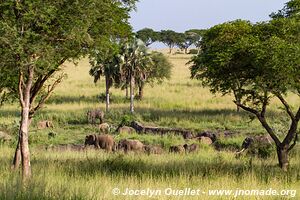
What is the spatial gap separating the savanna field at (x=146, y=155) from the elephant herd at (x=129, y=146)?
113 centimetres

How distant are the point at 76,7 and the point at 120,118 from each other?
27.2 metres

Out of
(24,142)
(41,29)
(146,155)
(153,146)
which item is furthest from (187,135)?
(41,29)

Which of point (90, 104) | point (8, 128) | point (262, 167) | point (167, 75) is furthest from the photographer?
point (167, 75)

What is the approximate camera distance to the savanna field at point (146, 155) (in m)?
10.4

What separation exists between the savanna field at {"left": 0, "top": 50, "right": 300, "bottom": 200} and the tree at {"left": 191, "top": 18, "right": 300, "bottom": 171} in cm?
238

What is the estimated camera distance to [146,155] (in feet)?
61.5

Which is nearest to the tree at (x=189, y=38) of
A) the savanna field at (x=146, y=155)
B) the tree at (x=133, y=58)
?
the savanna field at (x=146, y=155)

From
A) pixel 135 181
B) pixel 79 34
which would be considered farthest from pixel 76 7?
pixel 135 181

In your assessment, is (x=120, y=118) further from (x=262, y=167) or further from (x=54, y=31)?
(x=54, y=31)

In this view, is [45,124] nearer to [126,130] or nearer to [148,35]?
[126,130]

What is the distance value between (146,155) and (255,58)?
7.68 meters

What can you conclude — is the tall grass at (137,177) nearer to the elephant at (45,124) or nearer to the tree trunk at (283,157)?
the tree trunk at (283,157)

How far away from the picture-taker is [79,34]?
1043 centimetres

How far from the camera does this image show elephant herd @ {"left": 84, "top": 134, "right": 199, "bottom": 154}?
2133 centimetres
